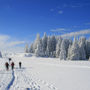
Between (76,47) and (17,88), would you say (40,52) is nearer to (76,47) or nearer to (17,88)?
(76,47)

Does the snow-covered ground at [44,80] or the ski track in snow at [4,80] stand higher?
the ski track in snow at [4,80]

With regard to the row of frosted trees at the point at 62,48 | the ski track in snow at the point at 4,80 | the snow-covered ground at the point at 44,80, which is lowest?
the snow-covered ground at the point at 44,80

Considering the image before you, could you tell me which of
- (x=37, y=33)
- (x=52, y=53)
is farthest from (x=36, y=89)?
(x=37, y=33)

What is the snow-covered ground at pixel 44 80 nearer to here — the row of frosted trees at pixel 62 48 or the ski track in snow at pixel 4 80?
the ski track in snow at pixel 4 80

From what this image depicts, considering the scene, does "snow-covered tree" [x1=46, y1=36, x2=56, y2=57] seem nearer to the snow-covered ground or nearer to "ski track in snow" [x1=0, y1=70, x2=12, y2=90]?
the snow-covered ground

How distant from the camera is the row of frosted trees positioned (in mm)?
49906

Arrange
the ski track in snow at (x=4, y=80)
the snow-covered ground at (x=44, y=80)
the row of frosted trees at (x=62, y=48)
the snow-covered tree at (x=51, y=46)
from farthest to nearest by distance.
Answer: the snow-covered tree at (x=51, y=46), the row of frosted trees at (x=62, y=48), the snow-covered ground at (x=44, y=80), the ski track in snow at (x=4, y=80)

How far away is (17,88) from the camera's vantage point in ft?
25.3

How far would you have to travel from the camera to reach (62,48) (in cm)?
5119

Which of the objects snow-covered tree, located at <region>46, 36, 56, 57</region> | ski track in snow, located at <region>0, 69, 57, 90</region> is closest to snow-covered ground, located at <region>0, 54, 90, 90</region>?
ski track in snow, located at <region>0, 69, 57, 90</region>

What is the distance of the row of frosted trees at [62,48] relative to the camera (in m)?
49.9

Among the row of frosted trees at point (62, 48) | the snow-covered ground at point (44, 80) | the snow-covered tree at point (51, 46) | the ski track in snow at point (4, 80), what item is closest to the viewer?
the ski track in snow at point (4, 80)

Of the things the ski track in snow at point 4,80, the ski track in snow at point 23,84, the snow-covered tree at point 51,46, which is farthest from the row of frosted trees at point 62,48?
the ski track in snow at point 23,84

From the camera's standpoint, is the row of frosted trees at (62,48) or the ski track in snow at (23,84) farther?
the row of frosted trees at (62,48)
